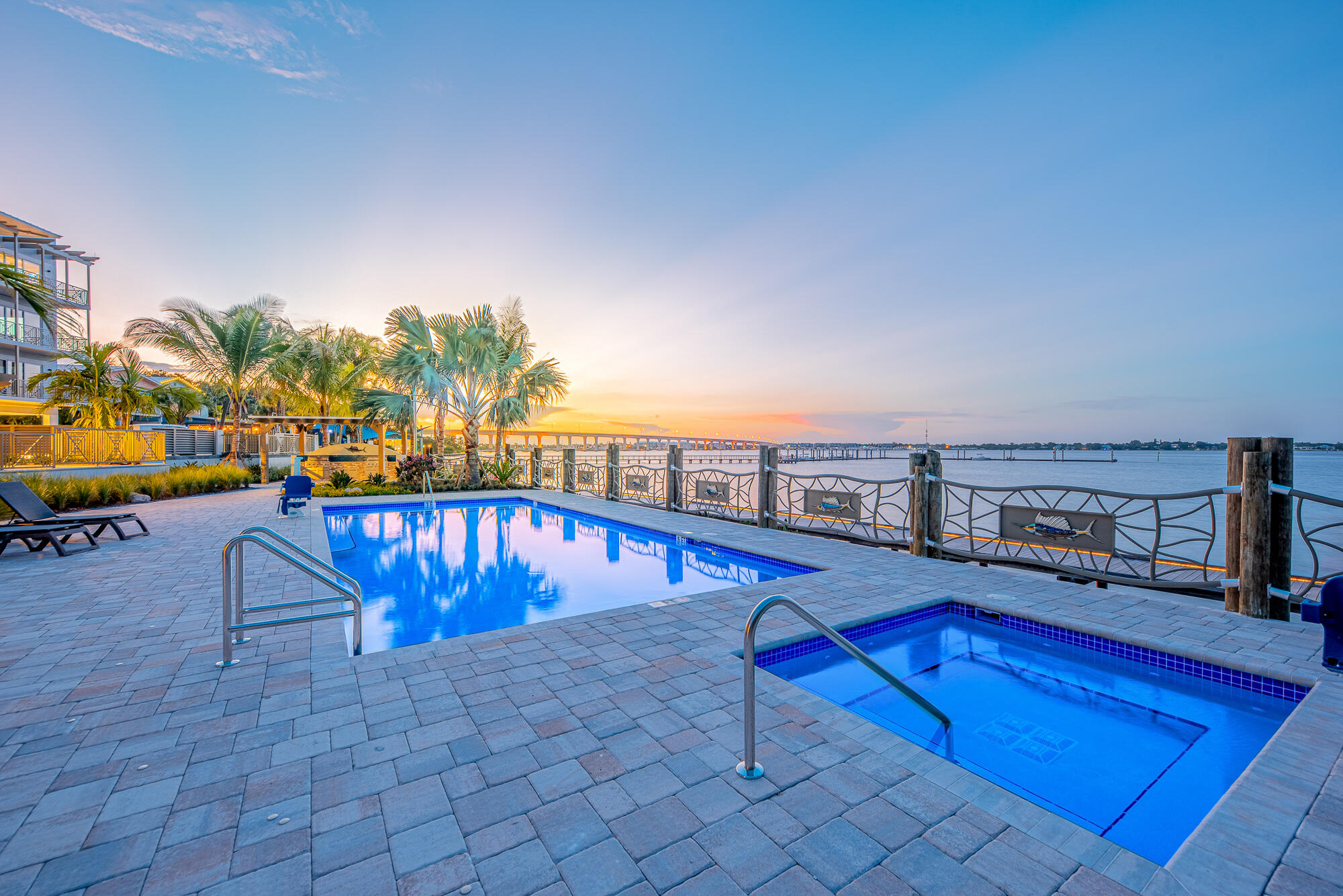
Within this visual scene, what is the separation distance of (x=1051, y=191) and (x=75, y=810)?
50.3ft

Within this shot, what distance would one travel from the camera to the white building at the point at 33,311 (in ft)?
55.0

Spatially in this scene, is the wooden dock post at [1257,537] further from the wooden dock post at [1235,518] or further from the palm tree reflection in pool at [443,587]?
the palm tree reflection in pool at [443,587]

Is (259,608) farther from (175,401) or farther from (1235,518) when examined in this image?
(175,401)

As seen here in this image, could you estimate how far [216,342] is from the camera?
635 inches

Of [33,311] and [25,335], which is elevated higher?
[33,311]

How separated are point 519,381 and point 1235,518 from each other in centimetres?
1450

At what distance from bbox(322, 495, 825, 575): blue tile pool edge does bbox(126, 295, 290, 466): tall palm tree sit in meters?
7.76

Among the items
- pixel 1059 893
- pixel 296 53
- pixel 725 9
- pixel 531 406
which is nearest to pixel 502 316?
pixel 531 406

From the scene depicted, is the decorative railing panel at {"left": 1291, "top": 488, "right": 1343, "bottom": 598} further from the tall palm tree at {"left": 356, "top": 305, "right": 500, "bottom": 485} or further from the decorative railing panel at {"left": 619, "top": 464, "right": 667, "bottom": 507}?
the tall palm tree at {"left": 356, "top": 305, "right": 500, "bottom": 485}

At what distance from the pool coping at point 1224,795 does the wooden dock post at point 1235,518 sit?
0.28 meters

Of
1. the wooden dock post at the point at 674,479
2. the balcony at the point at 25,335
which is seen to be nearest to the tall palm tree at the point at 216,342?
the balcony at the point at 25,335

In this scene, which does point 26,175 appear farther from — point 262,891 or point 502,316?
point 262,891

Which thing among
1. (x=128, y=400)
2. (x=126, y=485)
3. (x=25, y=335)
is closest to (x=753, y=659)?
(x=126, y=485)

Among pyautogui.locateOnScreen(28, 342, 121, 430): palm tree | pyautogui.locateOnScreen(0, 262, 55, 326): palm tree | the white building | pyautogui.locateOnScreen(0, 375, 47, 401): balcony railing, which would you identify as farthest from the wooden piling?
pyautogui.locateOnScreen(0, 375, 47, 401): balcony railing
